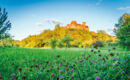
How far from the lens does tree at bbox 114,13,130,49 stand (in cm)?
642

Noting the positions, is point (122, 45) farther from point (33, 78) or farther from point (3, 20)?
point (3, 20)

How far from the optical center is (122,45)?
24.9 feet

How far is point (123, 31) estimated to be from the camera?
22.1ft

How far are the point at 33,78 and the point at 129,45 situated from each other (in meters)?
7.88

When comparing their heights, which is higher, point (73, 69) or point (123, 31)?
point (123, 31)

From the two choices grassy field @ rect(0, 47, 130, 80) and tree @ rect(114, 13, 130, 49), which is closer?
grassy field @ rect(0, 47, 130, 80)

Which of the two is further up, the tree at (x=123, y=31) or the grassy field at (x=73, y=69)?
the tree at (x=123, y=31)

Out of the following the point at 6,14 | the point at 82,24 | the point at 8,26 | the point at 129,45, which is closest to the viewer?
the point at 6,14

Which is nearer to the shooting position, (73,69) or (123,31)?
(73,69)

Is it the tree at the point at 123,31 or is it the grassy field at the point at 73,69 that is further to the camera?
the tree at the point at 123,31

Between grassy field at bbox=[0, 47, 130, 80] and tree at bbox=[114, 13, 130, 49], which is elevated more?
tree at bbox=[114, 13, 130, 49]

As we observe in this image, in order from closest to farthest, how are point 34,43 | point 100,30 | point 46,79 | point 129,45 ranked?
point 46,79, point 129,45, point 34,43, point 100,30

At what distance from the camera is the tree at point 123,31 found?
21.1ft

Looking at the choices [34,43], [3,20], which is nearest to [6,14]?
[3,20]
